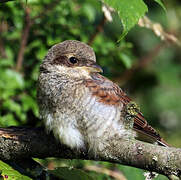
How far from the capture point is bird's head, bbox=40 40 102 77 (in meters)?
3.80

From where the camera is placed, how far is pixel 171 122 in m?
7.91

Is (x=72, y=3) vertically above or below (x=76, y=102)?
above

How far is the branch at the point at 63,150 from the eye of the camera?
9.84ft

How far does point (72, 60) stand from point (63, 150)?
2.58 ft

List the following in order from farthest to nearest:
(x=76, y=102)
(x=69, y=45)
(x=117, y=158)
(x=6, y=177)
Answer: (x=69, y=45) → (x=76, y=102) → (x=117, y=158) → (x=6, y=177)

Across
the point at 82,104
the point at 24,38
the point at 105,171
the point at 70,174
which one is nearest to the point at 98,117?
the point at 82,104

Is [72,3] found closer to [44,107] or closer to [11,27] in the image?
[11,27]

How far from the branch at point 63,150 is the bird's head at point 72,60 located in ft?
1.84

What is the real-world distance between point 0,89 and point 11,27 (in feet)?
3.00

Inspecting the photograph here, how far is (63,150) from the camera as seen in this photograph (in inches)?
141

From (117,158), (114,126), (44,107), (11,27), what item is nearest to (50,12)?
(11,27)

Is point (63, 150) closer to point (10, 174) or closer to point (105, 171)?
point (10, 174)

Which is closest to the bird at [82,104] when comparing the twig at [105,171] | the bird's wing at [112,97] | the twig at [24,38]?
the bird's wing at [112,97]

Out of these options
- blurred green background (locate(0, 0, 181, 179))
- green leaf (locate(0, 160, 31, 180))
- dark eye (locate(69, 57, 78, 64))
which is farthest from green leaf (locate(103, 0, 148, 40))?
blurred green background (locate(0, 0, 181, 179))
